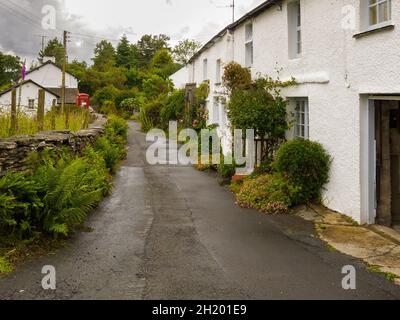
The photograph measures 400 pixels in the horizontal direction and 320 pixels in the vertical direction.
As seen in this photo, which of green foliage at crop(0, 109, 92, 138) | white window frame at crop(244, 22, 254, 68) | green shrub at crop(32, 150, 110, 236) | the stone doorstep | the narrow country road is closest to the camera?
the narrow country road

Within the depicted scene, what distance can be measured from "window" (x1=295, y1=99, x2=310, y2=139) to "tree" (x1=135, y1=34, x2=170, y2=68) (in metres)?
77.4

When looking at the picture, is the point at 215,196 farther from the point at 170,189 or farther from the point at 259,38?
the point at 259,38

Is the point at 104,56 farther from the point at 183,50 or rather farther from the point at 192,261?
the point at 192,261

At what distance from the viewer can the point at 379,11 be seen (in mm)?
8250

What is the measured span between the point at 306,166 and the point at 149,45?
8336cm

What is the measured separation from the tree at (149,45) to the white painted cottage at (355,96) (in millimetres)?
78808

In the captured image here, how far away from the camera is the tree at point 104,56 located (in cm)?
7671

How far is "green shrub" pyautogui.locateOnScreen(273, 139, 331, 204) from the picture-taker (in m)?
9.75

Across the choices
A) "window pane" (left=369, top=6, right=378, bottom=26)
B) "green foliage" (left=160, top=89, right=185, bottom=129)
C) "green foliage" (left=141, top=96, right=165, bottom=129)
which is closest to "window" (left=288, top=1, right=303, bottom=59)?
"window pane" (left=369, top=6, right=378, bottom=26)

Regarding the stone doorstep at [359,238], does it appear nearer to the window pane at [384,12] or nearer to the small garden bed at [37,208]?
the window pane at [384,12]

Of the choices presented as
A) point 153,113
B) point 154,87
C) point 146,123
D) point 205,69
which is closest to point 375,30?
point 205,69

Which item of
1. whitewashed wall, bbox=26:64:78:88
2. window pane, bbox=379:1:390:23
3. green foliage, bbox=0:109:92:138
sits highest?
whitewashed wall, bbox=26:64:78:88

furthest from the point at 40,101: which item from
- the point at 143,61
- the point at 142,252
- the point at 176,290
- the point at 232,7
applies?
the point at 143,61

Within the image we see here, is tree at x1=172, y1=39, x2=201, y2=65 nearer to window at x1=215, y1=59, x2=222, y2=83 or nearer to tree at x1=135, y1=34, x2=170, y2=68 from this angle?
tree at x1=135, y1=34, x2=170, y2=68
